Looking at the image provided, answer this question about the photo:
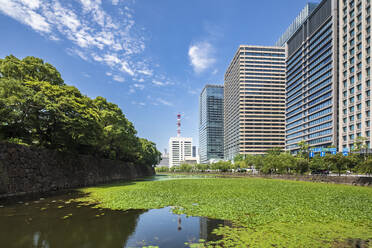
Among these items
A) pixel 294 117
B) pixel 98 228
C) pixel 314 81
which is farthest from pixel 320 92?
pixel 98 228

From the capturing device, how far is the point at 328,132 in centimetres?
8506

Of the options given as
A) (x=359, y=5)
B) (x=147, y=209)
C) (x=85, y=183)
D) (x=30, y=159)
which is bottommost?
(x=85, y=183)

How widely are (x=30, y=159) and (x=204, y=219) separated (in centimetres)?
2017

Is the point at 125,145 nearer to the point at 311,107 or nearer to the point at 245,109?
the point at 311,107

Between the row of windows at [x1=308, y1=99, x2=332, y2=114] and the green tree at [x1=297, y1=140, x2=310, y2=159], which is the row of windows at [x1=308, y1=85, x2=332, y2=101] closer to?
the row of windows at [x1=308, y1=99, x2=332, y2=114]

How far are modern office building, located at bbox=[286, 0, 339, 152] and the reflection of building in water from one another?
87159 mm

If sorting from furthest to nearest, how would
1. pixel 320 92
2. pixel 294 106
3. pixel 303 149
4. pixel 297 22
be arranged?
pixel 297 22 → pixel 294 106 → pixel 320 92 → pixel 303 149

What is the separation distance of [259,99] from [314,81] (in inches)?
2089

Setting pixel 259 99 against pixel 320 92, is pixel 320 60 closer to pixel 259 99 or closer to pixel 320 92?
pixel 320 92

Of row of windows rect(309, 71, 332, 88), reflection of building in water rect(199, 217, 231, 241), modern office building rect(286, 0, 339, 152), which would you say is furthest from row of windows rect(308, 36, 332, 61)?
reflection of building in water rect(199, 217, 231, 241)

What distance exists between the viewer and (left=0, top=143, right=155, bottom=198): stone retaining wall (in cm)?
1925

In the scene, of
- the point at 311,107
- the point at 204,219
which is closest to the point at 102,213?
the point at 204,219

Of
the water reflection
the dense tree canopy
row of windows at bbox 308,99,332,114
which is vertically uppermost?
row of windows at bbox 308,99,332,114

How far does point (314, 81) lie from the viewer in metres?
99.1
